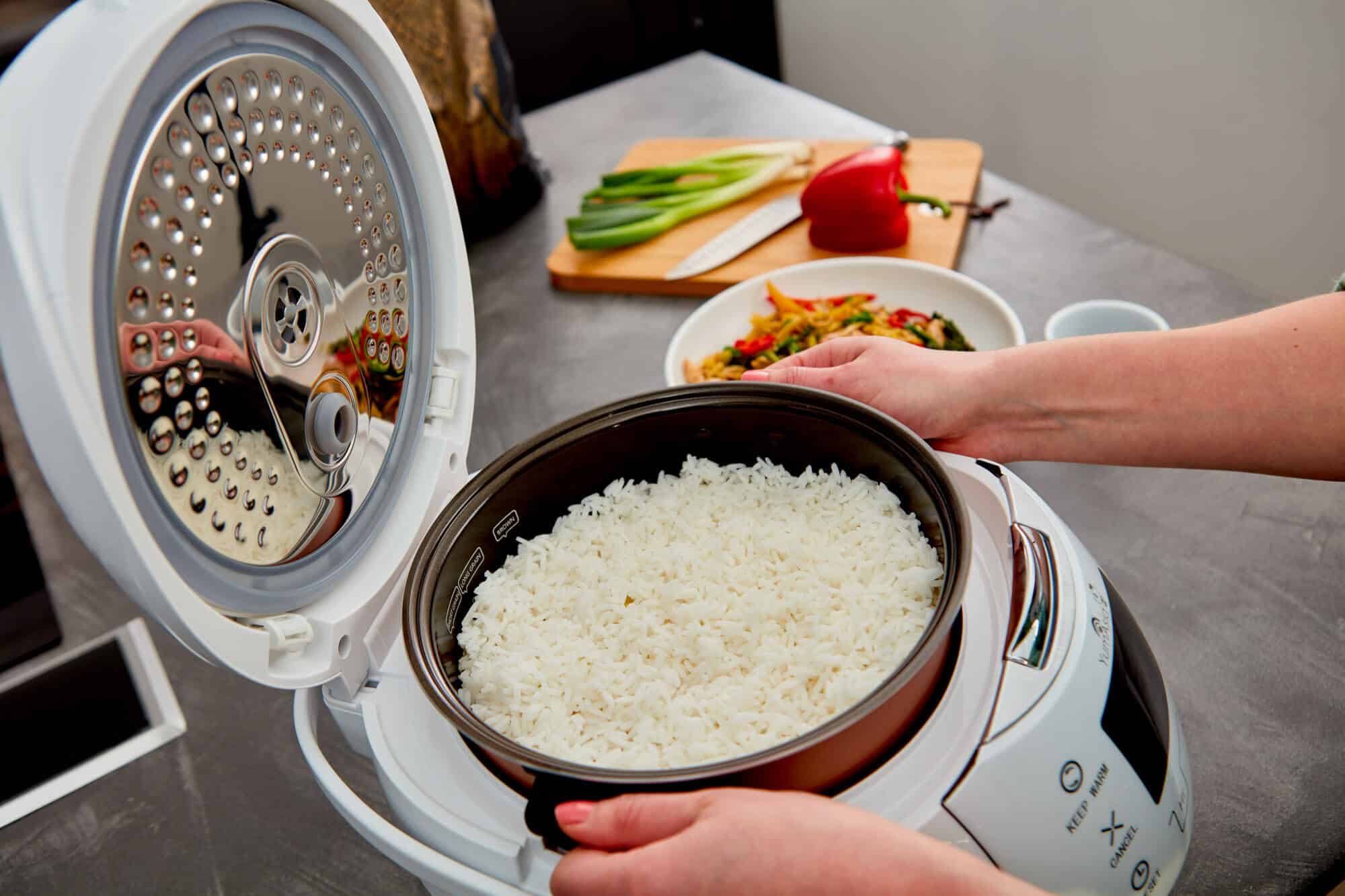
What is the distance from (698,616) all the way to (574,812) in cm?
20

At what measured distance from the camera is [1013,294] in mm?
1508

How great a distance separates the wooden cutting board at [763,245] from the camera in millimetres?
1624

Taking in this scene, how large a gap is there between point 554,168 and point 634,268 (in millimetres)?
534

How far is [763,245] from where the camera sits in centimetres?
168

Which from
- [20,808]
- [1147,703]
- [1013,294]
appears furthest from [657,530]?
[1013,294]

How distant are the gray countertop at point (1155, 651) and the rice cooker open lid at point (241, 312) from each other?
67mm

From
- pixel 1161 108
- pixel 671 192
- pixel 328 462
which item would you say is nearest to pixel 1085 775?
pixel 328 462

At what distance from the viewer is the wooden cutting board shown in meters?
1.62

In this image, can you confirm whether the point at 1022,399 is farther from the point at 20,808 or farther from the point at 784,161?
the point at 20,808

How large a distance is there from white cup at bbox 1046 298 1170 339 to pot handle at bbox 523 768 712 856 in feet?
A: 2.95

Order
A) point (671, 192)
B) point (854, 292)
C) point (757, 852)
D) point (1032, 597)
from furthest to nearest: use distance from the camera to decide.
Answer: point (671, 192)
point (854, 292)
point (1032, 597)
point (757, 852)

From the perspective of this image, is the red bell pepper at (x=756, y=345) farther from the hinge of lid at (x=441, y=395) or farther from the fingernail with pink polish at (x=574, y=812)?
the fingernail with pink polish at (x=574, y=812)

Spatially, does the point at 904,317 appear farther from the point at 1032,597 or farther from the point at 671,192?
the point at 1032,597

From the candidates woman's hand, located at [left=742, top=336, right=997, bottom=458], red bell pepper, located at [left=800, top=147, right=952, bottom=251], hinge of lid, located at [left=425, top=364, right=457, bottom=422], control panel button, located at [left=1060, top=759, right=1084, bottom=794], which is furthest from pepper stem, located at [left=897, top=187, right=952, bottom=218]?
control panel button, located at [left=1060, top=759, right=1084, bottom=794]
